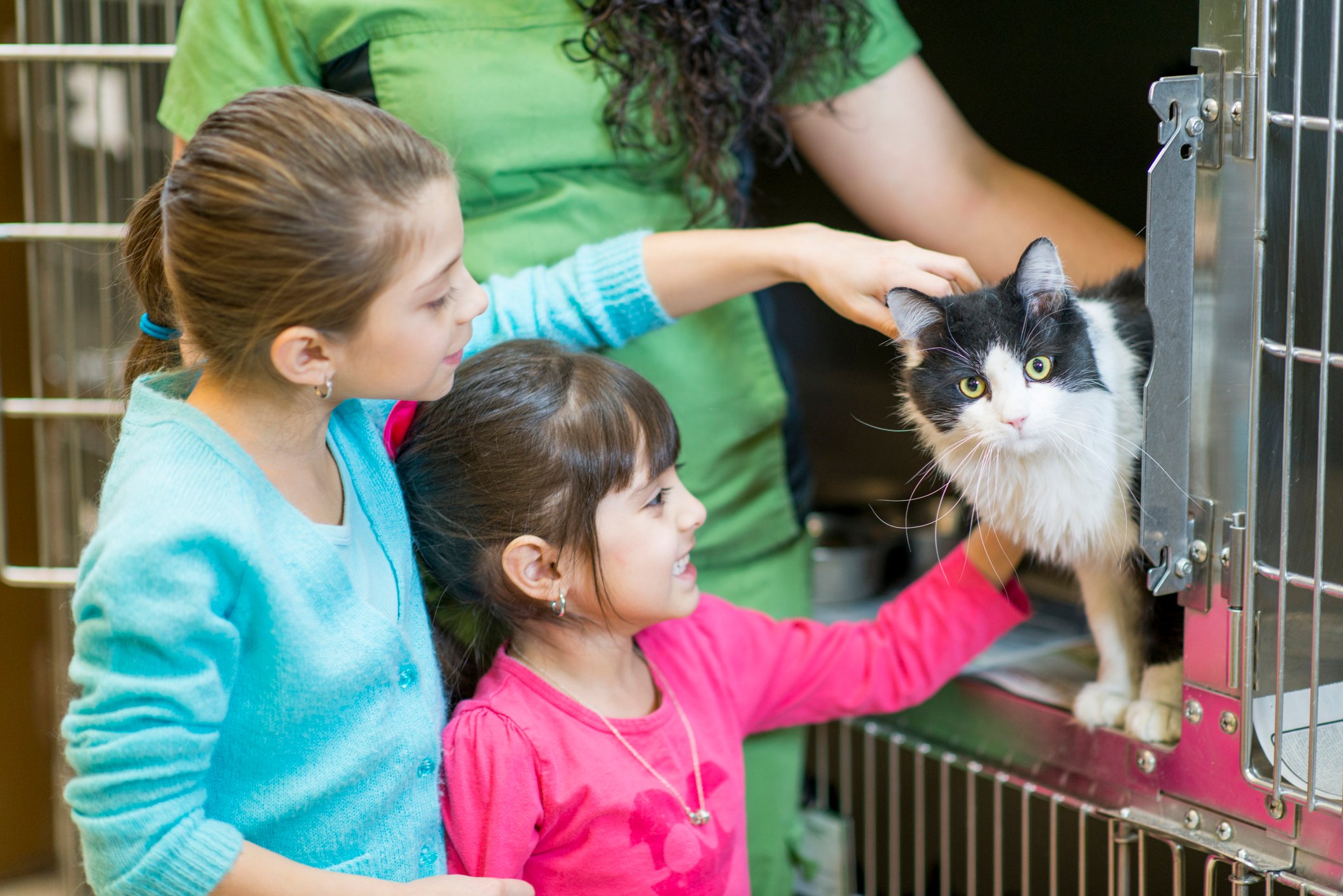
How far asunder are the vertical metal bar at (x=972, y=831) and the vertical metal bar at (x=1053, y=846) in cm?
10

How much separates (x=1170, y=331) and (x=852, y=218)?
77cm

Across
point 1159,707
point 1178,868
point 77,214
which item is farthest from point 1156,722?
point 77,214

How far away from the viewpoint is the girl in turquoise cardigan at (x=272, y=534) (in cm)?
70

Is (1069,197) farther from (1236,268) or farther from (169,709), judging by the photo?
(169,709)

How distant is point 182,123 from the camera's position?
1087 millimetres

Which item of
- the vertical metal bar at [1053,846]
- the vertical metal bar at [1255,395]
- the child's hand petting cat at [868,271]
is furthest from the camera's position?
the vertical metal bar at [1053,846]

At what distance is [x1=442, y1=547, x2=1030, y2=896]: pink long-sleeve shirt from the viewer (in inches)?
36.1

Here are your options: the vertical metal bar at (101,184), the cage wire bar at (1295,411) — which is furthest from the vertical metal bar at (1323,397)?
the vertical metal bar at (101,184)

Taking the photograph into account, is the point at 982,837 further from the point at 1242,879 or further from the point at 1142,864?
the point at 1242,879

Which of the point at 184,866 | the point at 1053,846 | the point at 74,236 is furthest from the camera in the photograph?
the point at 74,236

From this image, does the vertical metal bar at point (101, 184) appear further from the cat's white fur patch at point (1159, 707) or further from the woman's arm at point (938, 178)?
the cat's white fur patch at point (1159, 707)

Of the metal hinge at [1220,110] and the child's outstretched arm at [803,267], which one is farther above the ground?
the metal hinge at [1220,110]

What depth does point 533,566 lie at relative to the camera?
95cm

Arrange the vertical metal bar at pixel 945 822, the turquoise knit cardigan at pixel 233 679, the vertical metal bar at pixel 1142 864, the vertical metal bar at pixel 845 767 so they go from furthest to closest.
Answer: the vertical metal bar at pixel 845 767 → the vertical metal bar at pixel 945 822 → the vertical metal bar at pixel 1142 864 → the turquoise knit cardigan at pixel 233 679
